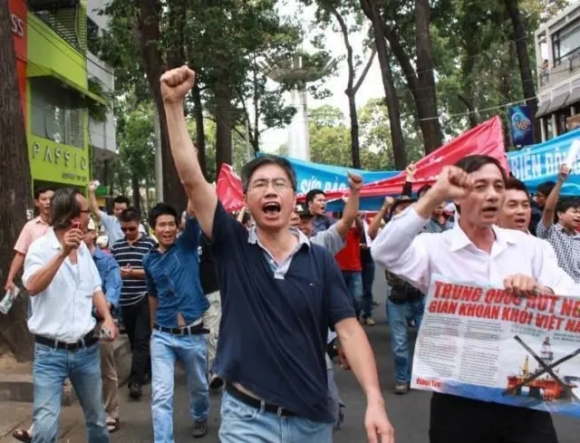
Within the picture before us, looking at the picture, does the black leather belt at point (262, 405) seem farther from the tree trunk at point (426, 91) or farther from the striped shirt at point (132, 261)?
the tree trunk at point (426, 91)

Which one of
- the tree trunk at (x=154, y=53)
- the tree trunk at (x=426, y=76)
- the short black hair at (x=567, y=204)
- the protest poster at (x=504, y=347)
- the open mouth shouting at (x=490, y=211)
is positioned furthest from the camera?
the tree trunk at (x=426, y=76)

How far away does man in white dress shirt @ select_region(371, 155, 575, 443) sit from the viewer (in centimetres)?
248

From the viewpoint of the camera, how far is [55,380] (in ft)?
12.3

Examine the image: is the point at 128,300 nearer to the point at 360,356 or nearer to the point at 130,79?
the point at 360,356

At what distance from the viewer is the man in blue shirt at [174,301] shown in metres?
4.71

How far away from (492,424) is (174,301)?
274 centimetres

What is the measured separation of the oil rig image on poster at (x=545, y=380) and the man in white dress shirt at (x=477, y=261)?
11 centimetres

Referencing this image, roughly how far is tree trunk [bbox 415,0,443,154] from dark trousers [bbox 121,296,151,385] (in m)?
9.97

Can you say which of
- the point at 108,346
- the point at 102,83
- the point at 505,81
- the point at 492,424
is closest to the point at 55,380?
the point at 108,346

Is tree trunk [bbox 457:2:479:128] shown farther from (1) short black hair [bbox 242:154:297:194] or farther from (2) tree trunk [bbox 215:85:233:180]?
(1) short black hair [bbox 242:154:297:194]

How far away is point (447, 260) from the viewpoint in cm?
267

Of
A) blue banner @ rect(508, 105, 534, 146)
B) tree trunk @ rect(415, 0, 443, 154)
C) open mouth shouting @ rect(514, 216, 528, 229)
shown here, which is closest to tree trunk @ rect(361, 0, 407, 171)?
tree trunk @ rect(415, 0, 443, 154)

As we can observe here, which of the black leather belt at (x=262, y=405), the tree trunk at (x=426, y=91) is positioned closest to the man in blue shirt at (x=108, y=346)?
the black leather belt at (x=262, y=405)

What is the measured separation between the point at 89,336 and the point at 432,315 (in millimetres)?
2202
